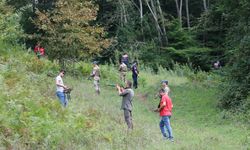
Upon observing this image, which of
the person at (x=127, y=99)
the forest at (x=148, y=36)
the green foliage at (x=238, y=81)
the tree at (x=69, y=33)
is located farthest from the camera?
the tree at (x=69, y=33)

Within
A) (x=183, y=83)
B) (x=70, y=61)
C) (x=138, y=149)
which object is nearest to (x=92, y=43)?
(x=70, y=61)

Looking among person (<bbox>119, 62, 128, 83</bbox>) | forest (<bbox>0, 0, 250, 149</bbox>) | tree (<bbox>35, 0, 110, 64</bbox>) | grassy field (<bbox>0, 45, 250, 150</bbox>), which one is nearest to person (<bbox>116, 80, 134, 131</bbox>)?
grassy field (<bbox>0, 45, 250, 150</bbox>)

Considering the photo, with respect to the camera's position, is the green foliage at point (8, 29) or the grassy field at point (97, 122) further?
the green foliage at point (8, 29)

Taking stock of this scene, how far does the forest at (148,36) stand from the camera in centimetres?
2360

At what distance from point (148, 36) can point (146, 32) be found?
0.50m

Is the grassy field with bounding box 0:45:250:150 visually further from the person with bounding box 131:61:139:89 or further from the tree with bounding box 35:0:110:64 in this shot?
the tree with bounding box 35:0:110:64

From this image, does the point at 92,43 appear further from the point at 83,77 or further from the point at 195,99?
the point at 195,99

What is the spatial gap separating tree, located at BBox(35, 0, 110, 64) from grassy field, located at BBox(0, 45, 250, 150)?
3.21m

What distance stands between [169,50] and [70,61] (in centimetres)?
1779

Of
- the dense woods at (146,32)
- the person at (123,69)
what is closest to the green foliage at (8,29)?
the dense woods at (146,32)

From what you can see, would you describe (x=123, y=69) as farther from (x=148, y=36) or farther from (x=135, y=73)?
(x=148, y=36)

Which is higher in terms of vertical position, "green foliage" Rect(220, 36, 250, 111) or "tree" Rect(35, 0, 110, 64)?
"tree" Rect(35, 0, 110, 64)

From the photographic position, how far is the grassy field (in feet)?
38.6

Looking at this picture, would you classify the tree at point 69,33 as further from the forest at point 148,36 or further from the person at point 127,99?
the person at point 127,99
